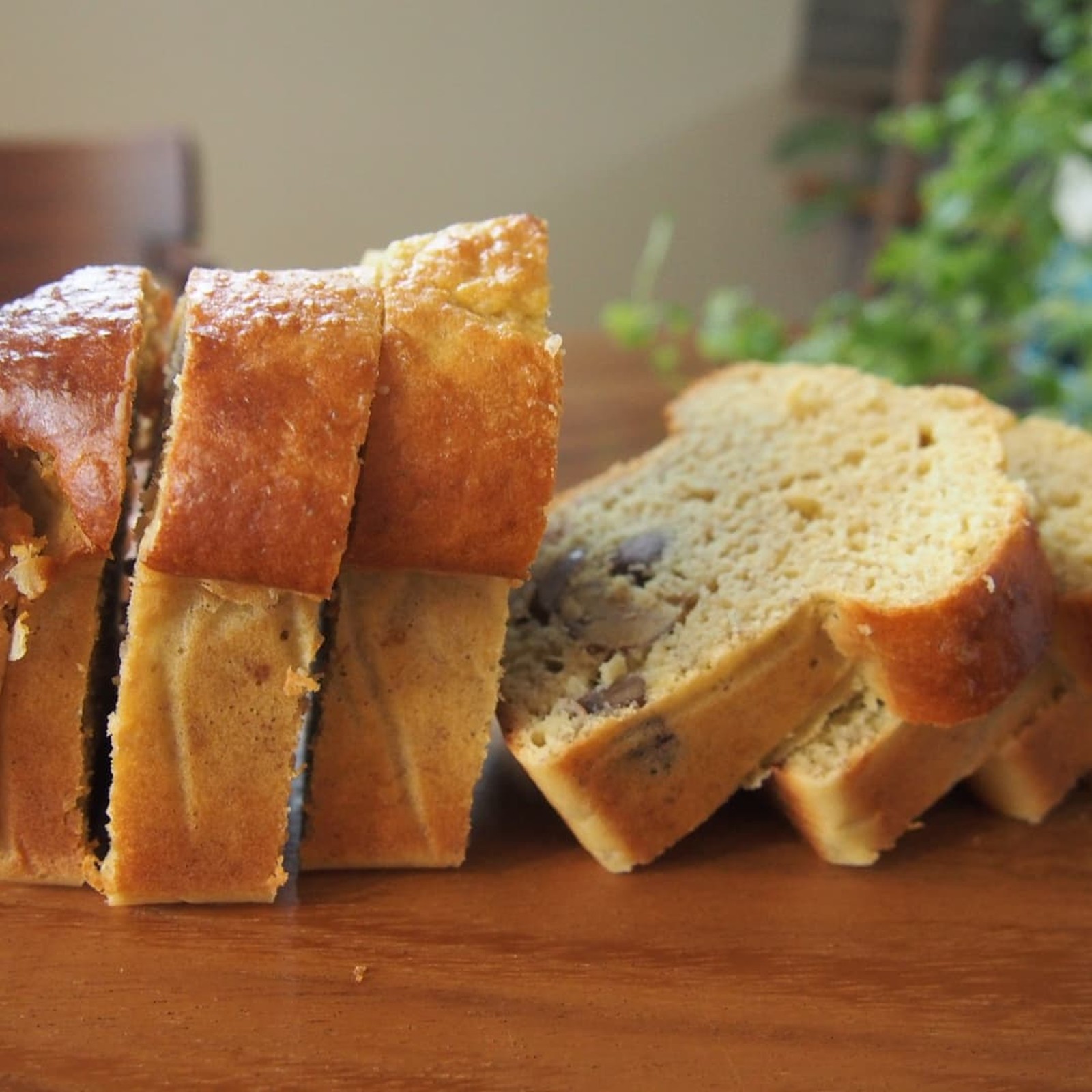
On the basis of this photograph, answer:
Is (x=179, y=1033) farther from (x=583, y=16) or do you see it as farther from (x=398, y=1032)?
(x=583, y=16)

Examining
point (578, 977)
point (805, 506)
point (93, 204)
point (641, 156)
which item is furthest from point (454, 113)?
point (578, 977)

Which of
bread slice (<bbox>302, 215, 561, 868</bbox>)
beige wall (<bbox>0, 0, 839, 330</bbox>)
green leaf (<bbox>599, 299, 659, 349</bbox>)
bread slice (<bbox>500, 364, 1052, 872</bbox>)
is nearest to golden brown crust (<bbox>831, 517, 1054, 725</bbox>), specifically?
bread slice (<bbox>500, 364, 1052, 872</bbox>)

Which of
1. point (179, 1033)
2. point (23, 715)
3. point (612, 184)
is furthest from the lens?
point (612, 184)

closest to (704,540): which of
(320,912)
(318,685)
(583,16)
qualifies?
(318,685)

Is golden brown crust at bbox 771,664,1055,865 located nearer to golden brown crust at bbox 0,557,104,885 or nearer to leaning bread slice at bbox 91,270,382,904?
leaning bread slice at bbox 91,270,382,904

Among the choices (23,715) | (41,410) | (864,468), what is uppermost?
(41,410)

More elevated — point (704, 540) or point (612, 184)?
point (704, 540)

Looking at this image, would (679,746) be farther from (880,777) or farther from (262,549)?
(262,549)
